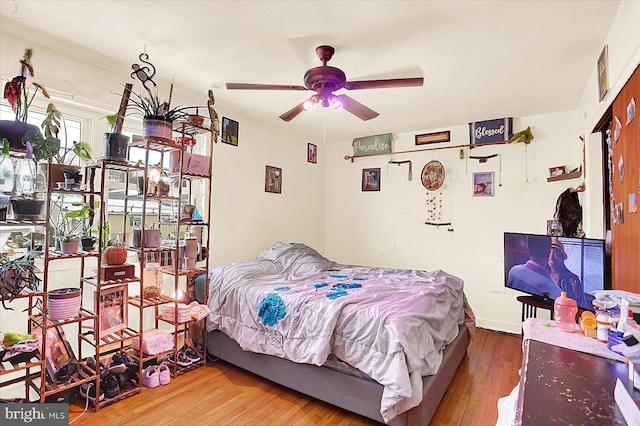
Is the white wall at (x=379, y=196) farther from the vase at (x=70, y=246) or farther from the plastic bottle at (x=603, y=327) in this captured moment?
the plastic bottle at (x=603, y=327)

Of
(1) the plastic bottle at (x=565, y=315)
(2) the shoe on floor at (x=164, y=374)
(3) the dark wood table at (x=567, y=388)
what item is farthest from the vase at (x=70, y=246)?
(1) the plastic bottle at (x=565, y=315)

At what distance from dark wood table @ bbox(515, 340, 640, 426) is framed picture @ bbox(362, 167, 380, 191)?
3585 mm

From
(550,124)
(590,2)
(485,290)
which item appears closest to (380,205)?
(485,290)

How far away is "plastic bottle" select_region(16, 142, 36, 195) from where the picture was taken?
1.97 metres

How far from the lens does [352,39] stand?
2.17 meters

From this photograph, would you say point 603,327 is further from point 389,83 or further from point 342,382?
point 389,83

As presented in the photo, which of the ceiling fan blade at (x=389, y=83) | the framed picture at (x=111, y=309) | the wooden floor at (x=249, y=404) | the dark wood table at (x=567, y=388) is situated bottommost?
the wooden floor at (x=249, y=404)

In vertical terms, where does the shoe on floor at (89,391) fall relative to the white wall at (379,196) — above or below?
below

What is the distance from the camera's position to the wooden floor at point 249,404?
6.84 feet

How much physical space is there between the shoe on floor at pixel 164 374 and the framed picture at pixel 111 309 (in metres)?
0.44

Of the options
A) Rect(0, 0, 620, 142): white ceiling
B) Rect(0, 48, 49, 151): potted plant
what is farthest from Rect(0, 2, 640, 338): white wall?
Rect(0, 48, 49, 151): potted plant

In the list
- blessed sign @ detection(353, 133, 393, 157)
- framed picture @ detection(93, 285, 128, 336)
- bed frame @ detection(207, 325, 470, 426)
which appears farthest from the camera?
blessed sign @ detection(353, 133, 393, 157)

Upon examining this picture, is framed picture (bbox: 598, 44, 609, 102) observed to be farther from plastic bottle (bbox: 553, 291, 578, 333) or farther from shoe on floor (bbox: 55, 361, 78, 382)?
shoe on floor (bbox: 55, 361, 78, 382)

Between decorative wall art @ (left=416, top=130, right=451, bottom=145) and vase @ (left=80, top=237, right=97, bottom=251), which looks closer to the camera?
vase @ (left=80, top=237, right=97, bottom=251)
